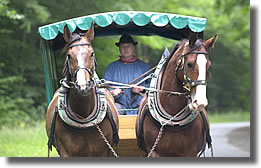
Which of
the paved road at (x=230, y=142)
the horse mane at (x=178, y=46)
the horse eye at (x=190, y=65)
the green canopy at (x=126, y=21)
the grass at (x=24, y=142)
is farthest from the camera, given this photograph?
the paved road at (x=230, y=142)

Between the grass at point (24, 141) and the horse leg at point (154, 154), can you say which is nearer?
the horse leg at point (154, 154)

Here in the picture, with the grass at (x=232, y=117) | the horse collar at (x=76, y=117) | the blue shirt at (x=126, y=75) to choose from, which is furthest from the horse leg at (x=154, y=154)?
the grass at (x=232, y=117)

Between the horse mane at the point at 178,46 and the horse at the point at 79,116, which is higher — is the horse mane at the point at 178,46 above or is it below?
above

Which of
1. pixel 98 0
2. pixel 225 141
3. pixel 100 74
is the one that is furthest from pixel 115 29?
pixel 98 0

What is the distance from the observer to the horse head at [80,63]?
5.02m

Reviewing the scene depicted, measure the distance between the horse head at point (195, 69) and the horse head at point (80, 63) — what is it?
1094 millimetres

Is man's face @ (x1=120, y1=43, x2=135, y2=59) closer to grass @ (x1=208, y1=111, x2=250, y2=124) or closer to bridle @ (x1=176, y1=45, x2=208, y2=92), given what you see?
bridle @ (x1=176, y1=45, x2=208, y2=92)

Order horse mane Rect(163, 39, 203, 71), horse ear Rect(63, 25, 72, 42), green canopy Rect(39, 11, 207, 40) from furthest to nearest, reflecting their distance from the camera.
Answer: green canopy Rect(39, 11, 207, 40) → horse ear Rect(63, 25, 72, 42) → horse mane Rect(163, 39, 203, 71)

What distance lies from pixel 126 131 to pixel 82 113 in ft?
4.44

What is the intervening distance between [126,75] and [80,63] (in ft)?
7.91

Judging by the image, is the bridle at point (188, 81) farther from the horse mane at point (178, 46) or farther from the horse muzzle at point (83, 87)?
the horse muzzle at point (83, 87)

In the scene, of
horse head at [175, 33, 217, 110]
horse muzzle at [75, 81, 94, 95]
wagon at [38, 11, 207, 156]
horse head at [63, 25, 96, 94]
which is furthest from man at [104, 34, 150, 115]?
horse muzzle at [75, 81, 94, 95]

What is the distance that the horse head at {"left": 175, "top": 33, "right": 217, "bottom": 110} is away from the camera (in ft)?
16.6

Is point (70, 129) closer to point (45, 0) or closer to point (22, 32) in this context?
point (45, 0)
